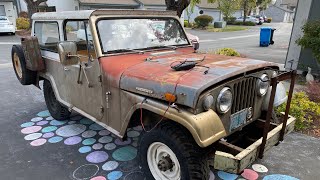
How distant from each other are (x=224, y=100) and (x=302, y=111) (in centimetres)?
281

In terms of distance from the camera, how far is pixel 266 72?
3.09 metres

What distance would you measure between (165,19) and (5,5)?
82.9 ft

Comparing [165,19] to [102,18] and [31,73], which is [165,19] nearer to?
[102,18]

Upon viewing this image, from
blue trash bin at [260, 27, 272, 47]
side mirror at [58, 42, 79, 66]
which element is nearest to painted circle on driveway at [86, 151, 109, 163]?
side mirror at [58, 42, 79, 66]

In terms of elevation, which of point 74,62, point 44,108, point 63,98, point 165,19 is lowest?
point 44,108

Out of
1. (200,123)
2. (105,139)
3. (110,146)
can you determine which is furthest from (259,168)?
(105,139)

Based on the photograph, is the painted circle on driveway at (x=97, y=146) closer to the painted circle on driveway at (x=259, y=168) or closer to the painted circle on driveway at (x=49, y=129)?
the painted circle on driveway at (x=49, y=129)

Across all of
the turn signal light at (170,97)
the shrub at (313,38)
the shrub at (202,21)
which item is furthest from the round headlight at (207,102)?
the shrub at (202,21)

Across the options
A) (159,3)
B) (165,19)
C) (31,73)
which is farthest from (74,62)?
(159,3)

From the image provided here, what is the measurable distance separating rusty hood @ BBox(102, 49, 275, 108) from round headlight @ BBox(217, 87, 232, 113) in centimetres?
14

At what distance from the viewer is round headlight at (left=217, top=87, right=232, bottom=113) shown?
251cm

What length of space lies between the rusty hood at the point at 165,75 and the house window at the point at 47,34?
1.59m

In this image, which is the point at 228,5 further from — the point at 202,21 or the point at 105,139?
the point at 105,139

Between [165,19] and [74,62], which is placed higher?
[165,19]
